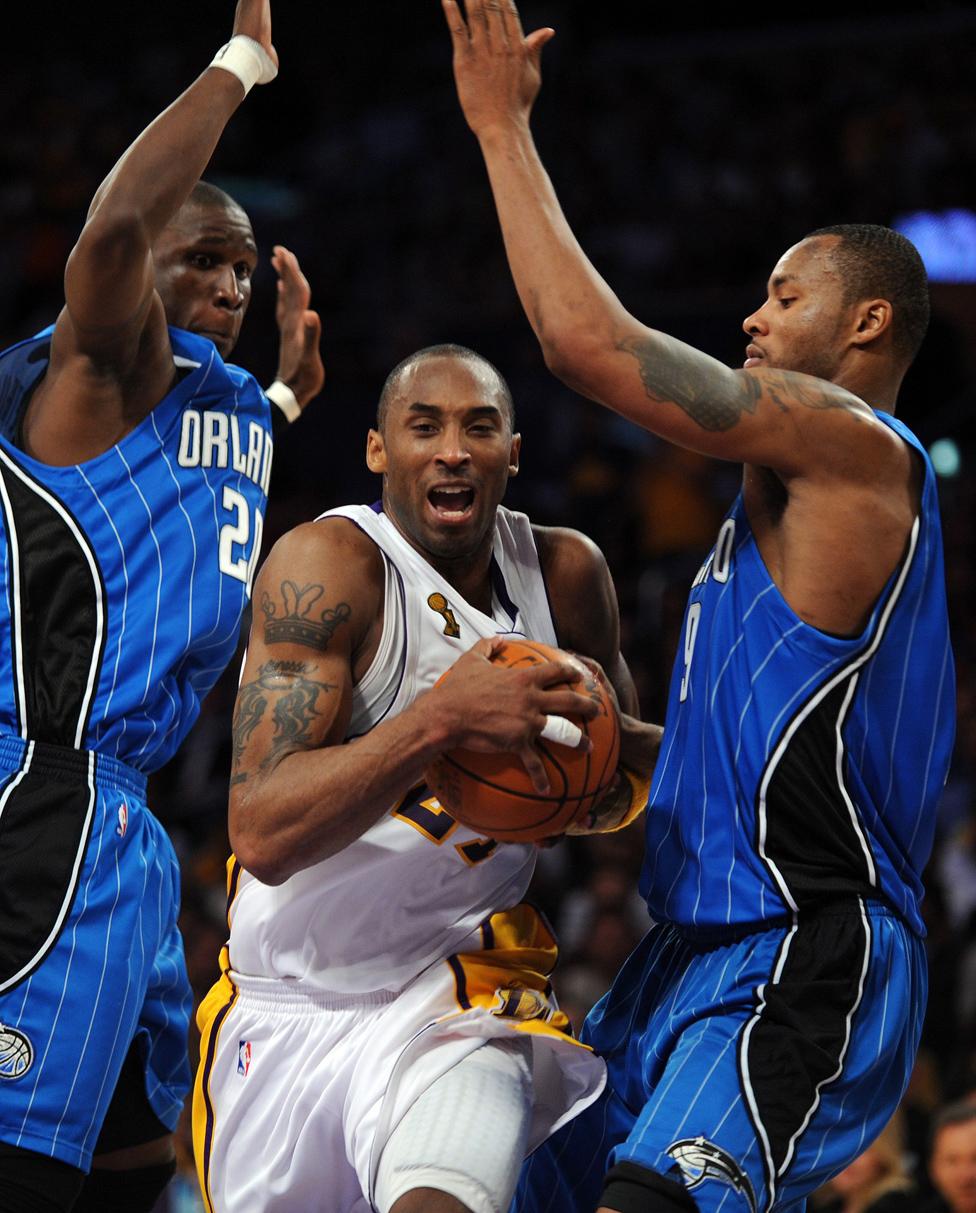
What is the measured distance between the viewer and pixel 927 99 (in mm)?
12320

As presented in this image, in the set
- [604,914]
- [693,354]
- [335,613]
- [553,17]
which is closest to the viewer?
[693,354]

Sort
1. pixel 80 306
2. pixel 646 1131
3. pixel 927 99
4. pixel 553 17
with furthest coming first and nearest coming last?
1. pixel 553 17
2. pixel 927 99
3. pixel 80 306
4. pixel 646 1131

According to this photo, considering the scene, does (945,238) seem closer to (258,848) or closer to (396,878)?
(396,878)

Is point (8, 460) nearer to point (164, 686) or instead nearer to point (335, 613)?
point (164, 686)

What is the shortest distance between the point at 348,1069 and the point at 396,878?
0.41 meters

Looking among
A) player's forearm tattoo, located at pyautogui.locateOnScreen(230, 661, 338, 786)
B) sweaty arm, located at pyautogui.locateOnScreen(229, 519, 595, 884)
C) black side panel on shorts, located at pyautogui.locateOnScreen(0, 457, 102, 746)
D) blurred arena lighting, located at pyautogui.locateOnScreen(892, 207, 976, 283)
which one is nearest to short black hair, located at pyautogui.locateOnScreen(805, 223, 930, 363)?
sweaty arm, located at pyautogui.locateOnScreen(229, 519, 595, 884)

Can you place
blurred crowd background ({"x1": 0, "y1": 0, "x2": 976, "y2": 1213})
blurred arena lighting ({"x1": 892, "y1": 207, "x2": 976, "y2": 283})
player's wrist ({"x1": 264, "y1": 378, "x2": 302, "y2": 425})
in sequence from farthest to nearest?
1. blurred arena lighting ({"x1": 892, "y1": 207, "x2": 976, "y2": 283})
2. blurred crowd background ({"x1": 0, "y1": 0, "x2": 976, "y2": 1213})
3. player's wrist ({"x1": 264, "y1": 378, "x2": 302, "y2": 425})

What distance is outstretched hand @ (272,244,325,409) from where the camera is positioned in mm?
5211

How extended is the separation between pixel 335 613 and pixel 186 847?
6.65 m

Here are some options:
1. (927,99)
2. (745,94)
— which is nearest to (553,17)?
(745,94)

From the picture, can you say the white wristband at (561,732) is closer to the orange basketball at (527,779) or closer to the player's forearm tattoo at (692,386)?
the orange basketball at (527,779)

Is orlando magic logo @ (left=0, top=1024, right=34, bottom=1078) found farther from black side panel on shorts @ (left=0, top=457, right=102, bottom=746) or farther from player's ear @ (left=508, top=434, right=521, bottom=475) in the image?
player's ear @ (left=508, top=434, right=521, bottom=475)

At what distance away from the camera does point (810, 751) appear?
322 centimetres

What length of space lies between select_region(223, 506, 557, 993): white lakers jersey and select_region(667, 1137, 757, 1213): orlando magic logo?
809 mm
